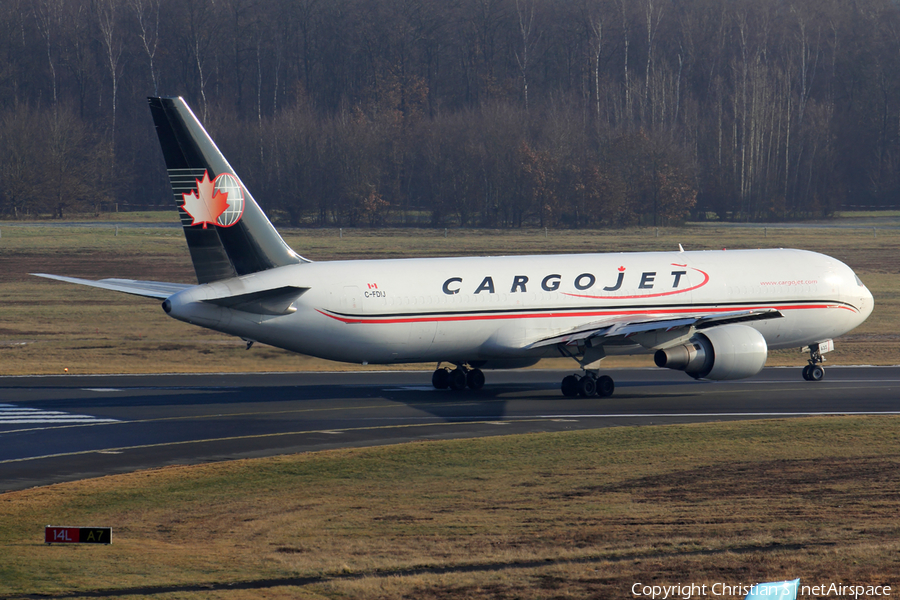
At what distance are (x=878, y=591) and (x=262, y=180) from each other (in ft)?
407

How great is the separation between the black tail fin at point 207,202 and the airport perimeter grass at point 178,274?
12.7 meters

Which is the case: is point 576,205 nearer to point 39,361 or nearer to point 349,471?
point 39,361

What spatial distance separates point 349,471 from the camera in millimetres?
25500

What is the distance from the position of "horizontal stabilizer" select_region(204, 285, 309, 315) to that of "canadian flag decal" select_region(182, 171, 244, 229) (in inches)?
103

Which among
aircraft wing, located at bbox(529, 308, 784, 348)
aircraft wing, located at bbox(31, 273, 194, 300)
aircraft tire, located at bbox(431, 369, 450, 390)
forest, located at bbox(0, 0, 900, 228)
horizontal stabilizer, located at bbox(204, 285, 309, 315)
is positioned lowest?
aircraft tire, located at bbox(431, 369, 450, 390)

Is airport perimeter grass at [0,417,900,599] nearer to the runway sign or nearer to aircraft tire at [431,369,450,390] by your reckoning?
the runway sign

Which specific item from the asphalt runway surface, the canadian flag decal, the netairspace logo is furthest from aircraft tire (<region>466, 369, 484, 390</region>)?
the netairspace logo

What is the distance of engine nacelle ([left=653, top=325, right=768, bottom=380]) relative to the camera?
36.0m

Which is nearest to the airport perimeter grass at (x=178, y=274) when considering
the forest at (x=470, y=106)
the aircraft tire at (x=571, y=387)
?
the aircraft tire at (x=571, y=387)

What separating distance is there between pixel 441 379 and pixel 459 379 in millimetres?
741

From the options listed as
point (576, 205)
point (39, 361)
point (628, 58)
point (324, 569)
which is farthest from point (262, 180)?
point (324, 569)

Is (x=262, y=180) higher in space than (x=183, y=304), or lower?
higher

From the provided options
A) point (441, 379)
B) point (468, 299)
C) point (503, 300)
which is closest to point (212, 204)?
point (468, 299)

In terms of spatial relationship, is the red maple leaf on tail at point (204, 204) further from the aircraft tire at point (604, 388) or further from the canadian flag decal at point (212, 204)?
the aircraft tire at point (604, 388)
